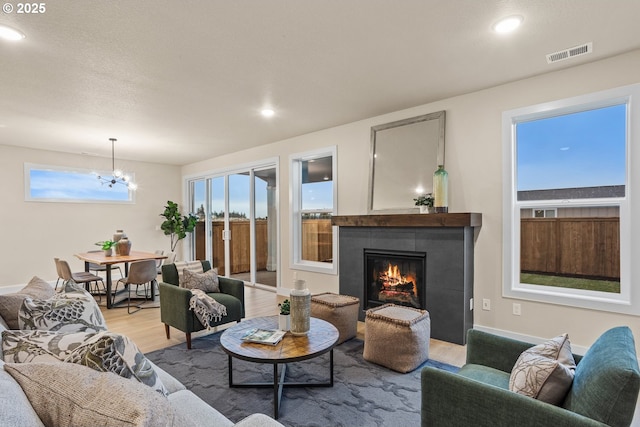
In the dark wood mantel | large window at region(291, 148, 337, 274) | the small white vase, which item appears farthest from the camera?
large window at region(291, 148, 337, 274)

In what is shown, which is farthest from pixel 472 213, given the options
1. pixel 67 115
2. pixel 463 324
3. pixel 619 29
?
pixel 67 115

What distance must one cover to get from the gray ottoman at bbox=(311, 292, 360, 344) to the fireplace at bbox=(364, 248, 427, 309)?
687 millimetres

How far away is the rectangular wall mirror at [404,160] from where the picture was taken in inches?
149

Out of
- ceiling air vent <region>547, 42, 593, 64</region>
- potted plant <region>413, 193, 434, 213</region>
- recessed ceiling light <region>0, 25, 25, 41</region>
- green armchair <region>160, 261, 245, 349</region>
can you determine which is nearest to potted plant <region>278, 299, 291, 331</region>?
green armchair <region>160, 261, 245, 349</region>

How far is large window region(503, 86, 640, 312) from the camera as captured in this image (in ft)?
9.28

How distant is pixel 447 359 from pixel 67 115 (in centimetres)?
522

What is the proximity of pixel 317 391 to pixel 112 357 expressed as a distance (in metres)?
1.71

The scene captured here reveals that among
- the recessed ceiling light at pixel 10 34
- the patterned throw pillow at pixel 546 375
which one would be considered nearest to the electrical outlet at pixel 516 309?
the patterned throw pillow at pixel 546 375

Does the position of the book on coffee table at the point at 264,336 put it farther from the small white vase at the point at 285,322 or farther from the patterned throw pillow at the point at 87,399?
the patterned throw pillow at the point at 87,399

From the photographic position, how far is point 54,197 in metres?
6.31

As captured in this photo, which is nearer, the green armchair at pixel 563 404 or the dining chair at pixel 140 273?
the green armchair at pixel 563 404

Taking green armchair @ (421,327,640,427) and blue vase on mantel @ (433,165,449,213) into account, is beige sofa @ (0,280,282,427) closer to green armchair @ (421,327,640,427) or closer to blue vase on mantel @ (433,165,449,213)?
green armchair @ (421,327,640,427)

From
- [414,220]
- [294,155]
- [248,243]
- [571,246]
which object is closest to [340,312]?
[414,220]

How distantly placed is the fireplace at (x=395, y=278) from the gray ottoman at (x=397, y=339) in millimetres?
842
